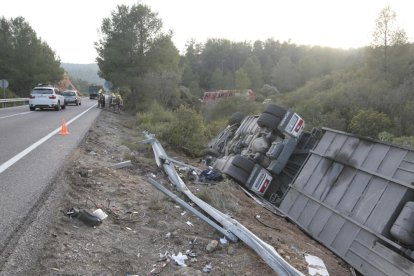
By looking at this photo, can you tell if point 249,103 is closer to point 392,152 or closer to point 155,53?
point 155,53

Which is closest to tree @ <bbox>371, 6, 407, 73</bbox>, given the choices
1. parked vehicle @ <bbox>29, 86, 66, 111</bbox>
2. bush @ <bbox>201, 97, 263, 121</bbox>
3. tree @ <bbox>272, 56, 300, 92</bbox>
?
bush @ <bbox>201, 97, 263, 121</bbox>

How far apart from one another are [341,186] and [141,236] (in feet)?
14.7

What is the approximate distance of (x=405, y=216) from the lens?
5875mm

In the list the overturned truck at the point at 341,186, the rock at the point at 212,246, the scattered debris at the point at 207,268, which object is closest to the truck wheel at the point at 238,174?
the overturned truck at the point at 341,186

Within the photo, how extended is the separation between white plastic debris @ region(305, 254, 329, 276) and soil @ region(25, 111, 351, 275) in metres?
0.10

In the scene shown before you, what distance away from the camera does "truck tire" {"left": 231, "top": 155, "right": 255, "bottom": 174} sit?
10173mm

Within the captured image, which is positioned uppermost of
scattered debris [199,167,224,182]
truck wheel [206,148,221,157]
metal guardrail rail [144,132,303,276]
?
truck wheel [206,148,221,157]

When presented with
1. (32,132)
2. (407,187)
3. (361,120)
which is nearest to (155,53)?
(361,120)

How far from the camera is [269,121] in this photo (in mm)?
10938

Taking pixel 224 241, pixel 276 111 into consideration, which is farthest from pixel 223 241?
pixel 276 111

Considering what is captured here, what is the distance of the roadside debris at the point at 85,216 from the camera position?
475cm

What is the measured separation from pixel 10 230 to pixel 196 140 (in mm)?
9793

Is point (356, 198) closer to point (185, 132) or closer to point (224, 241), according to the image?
point (224, 241)

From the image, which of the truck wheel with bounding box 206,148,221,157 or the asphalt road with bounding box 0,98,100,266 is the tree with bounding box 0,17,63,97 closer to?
the asphalt road with bounding box 0,98,100,266
